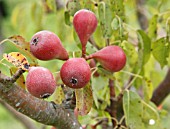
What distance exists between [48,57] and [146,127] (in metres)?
0.41

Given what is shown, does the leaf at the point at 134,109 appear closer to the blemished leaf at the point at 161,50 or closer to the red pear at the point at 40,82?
the blemished leaf at the point at 161,50

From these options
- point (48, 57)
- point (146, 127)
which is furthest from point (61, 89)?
point (146, 127)

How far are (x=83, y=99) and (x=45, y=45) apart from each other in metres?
0.14

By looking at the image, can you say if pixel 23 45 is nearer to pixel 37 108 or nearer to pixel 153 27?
pixel 37 108

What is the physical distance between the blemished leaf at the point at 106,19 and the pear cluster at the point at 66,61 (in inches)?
4.2

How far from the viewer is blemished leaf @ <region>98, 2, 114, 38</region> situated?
1012 mm

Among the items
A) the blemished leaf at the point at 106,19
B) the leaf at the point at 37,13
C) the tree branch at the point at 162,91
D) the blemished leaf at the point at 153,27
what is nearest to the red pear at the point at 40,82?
the blemished leaf at the point at 106,19

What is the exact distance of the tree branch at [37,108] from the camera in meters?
0.79

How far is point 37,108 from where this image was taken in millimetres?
859

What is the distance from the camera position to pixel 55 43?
838mm

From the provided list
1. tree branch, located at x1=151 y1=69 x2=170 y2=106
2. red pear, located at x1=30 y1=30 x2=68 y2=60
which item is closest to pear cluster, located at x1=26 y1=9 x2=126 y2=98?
red pear, located at x1=30 y1=30 x2=68 y2=60

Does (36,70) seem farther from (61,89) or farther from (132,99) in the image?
(132,99)

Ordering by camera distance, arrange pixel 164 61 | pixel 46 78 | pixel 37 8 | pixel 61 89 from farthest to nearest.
A: pixel 37 8, pixel 164 61, pixel 61 89, pixel 46 78

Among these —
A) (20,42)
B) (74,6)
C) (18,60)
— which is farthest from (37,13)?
(18,60)
